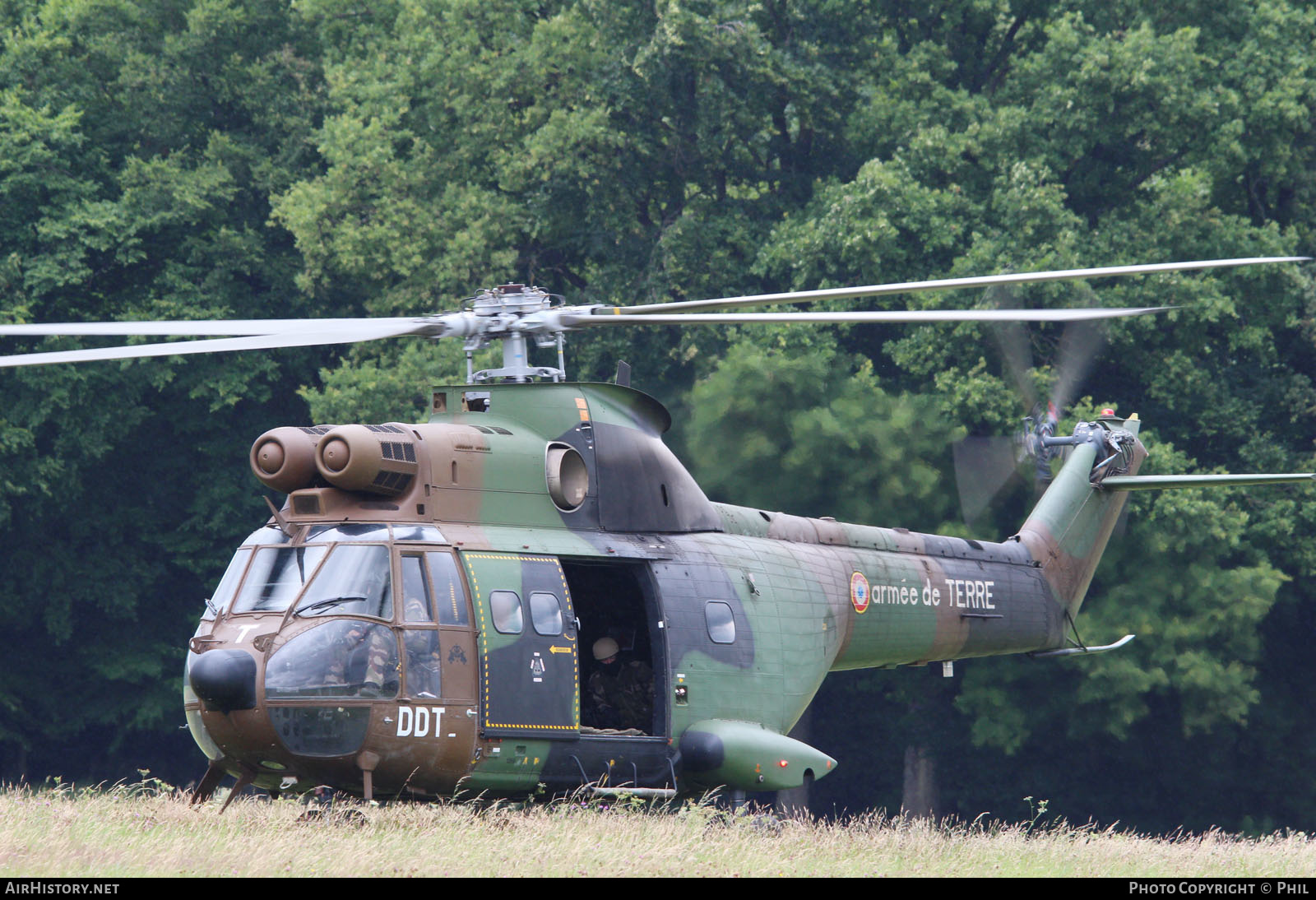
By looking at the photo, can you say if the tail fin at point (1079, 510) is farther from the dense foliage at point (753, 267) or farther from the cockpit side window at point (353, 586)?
the cockpit side window at point (353, 586)

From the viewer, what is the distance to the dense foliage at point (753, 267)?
24.8 m

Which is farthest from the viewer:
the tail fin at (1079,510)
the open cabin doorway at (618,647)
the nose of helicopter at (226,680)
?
the tail fin at (1079,510)

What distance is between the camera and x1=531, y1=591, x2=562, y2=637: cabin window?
11726 millimetres

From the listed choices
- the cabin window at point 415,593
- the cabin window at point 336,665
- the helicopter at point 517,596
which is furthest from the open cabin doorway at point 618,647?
the cabin window at point 336,665

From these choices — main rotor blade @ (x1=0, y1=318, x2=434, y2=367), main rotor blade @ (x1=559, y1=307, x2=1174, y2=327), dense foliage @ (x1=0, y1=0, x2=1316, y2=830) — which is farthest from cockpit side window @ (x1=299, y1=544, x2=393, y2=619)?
dense foliage @ (x1=0, y1=0, x2=1316, y2=830)

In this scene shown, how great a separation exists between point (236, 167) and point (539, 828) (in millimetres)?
21206

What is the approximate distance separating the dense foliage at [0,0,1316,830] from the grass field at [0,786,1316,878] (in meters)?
12.0

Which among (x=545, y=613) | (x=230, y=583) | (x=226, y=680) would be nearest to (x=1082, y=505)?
(x=545, y=613)

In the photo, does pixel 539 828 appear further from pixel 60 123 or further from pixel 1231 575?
pixel 60 123

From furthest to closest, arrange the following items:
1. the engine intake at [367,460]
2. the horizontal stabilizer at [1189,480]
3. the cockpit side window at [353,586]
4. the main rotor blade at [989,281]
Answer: the horizontal stabilizer at [1189,480], the engine intake at [367,460], the cockpit side window at [353,586], the main rotor blade at [989,281]

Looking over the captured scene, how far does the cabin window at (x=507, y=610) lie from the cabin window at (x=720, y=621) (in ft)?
6.60

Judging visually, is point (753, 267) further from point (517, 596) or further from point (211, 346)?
point (211, 346)

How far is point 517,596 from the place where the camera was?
11.7 metres
